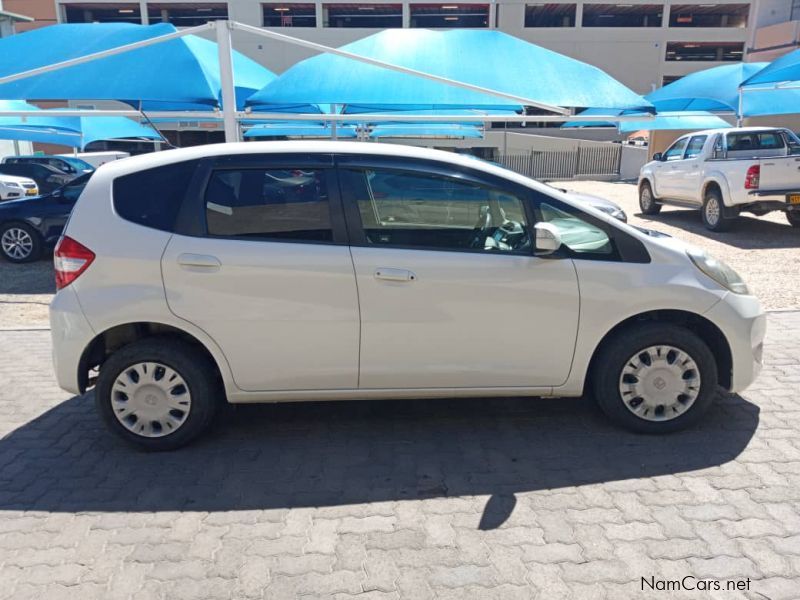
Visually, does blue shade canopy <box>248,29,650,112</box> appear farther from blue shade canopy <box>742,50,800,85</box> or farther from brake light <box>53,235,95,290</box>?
brake light <box>53,235,95,290</box>

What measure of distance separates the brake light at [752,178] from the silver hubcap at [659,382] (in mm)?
8385

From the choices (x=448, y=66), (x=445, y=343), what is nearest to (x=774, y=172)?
(x=448, y=66)

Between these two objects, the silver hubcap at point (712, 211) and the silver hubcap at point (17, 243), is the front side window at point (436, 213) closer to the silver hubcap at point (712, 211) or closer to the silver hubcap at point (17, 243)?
the silver hubcap at point (17, 243)

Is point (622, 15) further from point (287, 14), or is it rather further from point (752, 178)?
point (752, 178)

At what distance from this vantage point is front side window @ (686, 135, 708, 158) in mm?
12337

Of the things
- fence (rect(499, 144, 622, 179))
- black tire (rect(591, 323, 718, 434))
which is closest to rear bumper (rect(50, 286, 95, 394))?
black tire (rect(591, 323, 718, 434))

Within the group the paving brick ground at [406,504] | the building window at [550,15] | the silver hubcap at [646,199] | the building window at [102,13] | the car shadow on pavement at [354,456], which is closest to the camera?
the paving brick ground at [406,504]

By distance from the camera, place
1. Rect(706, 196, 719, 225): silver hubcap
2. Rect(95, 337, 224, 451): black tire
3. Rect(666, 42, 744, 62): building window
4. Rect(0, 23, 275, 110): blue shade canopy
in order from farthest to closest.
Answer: Rect(666, 42, 744, 62): building window
Rect(706, 196, 719, 225): silver hubcap
Rect(0, 23, 275, 110): blue shade canopy
Rect(95, 337, 224, 451): black tire

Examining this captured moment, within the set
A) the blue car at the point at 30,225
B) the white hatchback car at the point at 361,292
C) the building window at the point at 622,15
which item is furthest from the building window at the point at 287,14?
the white hatchback car at the point at 361,292

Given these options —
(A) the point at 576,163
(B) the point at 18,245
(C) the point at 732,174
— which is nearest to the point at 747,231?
(C) the point at 732,174

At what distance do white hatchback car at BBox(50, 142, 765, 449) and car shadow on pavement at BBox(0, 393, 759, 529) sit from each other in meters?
0.23

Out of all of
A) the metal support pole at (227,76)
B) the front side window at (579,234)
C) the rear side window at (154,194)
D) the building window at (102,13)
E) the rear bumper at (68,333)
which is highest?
the building window at (102,13)

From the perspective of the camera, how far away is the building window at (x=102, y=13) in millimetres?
39312

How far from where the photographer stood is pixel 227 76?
24.0 feet
